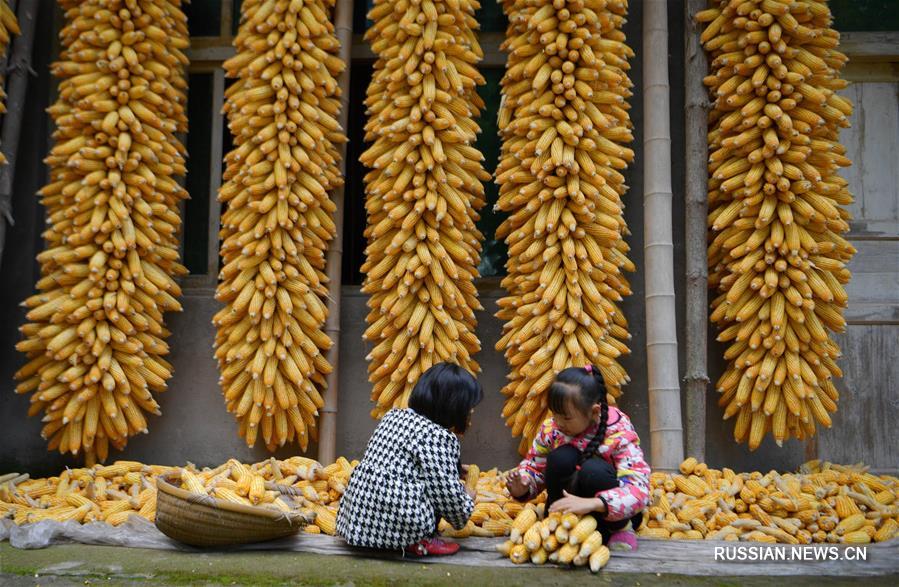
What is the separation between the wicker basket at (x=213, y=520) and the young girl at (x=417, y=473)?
0.36m

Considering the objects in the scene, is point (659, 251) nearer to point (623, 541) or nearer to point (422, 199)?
point (422, 199)

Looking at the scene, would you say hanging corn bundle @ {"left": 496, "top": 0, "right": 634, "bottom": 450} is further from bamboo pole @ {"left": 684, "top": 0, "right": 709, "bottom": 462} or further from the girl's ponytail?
the girl's ponytail

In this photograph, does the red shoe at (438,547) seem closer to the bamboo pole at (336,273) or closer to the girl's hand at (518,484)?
the girl's hand at (518,484)

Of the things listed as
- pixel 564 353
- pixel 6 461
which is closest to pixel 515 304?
pixel 564 353

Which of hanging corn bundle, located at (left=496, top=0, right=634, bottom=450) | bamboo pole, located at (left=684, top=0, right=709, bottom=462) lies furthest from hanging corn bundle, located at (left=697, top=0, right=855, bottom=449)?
hanging corn bundle, located at (left=496, top=0, right=634, bottom=450)

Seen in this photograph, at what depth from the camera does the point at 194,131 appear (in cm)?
585

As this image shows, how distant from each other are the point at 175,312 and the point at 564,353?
262cm

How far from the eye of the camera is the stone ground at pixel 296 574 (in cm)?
330

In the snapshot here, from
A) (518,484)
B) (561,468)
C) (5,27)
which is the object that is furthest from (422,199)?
(5,27)

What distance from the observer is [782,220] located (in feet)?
15.8

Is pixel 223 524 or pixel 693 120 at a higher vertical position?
pixel 693 120

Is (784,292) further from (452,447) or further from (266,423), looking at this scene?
(266,423)

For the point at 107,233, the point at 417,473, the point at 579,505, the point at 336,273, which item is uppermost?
the point at 107,233

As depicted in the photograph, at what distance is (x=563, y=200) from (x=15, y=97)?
363 centimetres
